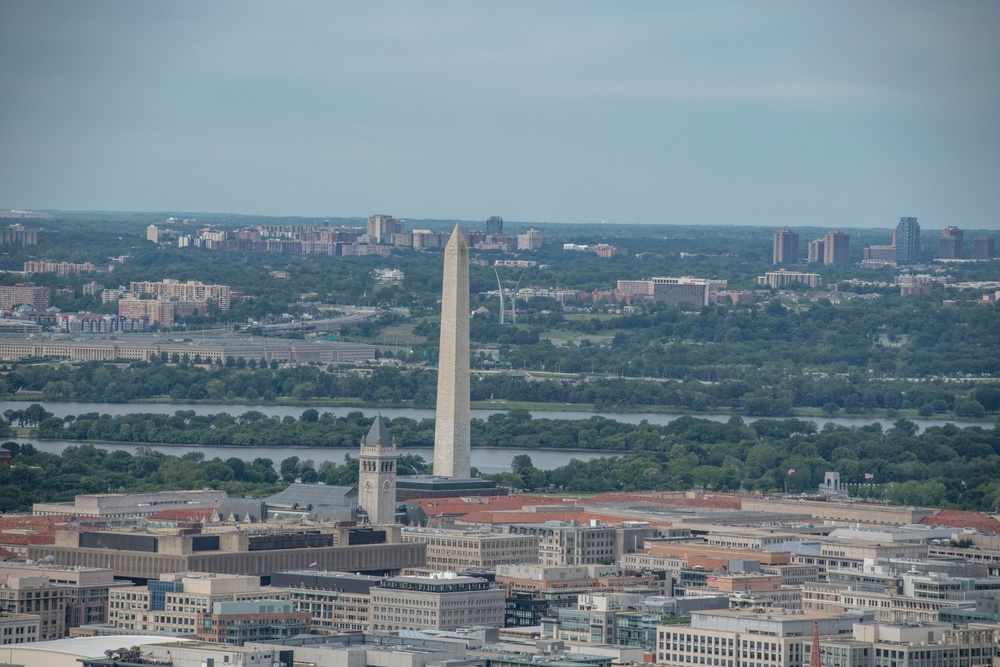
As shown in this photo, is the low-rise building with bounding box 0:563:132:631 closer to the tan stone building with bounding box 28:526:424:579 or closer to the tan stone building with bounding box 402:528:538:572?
the tan stone building with bounding box 28:526:424:579

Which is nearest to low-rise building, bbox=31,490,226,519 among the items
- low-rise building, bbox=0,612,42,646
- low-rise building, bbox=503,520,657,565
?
low-rise building, bbox=503,520,657,565

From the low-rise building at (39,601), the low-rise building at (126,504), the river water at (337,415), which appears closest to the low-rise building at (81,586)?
the low-rise building at (39,601)

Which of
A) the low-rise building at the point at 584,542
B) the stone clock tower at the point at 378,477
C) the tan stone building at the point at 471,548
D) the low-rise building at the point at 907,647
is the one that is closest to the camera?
the low-rise building at the point at 907,647

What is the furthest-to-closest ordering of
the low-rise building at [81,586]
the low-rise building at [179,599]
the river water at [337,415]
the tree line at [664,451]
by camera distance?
the river water at [337,415] < the tree line at [664,451] < the low-rise building at [81,586] < the low-rise building at [179,599]

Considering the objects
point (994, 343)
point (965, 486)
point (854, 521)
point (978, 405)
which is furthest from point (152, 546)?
point (994, 343)

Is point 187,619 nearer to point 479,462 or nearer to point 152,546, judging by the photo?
point 152,546

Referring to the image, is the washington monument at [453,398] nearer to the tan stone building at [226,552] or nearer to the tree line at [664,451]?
the tree line at [664,451]

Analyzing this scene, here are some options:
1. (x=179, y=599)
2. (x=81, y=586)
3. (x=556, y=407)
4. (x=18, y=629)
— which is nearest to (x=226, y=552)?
(x=81, y=586)
